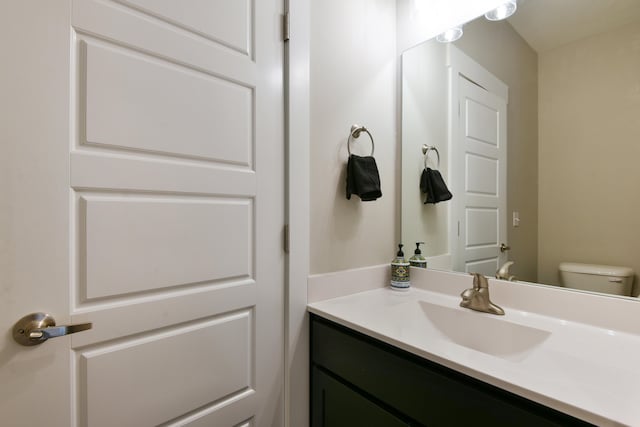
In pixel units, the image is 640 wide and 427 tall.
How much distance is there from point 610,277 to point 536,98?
644mm

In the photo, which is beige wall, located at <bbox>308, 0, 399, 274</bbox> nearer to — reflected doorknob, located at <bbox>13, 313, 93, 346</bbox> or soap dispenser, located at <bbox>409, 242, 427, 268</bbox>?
soap dispenser, located at <bbox>409, 242, 427, 268</bbox>

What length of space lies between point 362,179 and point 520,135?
2.00 feet

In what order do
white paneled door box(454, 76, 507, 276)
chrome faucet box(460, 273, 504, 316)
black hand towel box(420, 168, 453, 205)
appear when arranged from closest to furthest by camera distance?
chrome faucet box(460, 273, 504, 316)
white paneled door box(454, 76, 507, 276)
black hand towel box(420, 168, 453, 205)

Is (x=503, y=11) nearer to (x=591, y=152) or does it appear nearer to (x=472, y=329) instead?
(x=591, y=152)

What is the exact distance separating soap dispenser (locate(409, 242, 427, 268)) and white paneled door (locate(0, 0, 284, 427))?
26.7 inches

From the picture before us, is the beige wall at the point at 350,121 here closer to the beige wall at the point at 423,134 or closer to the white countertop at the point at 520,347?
the beige wall at the point at 423,134

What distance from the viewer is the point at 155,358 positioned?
829 millimetres

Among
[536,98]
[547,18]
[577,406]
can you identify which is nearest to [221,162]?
[577,406]

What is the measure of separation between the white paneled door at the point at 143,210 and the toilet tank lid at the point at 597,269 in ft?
3.25

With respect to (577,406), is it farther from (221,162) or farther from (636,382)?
(221,162)

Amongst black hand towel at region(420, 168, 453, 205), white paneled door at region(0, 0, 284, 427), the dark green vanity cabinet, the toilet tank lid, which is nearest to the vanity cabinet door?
the dark green vanity cabinet

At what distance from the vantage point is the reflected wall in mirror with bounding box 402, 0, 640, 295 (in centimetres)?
89

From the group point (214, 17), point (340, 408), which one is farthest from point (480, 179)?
point (214, 17)

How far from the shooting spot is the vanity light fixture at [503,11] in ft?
3.62
